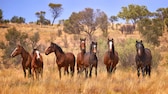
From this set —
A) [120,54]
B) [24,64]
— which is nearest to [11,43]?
[120,54]

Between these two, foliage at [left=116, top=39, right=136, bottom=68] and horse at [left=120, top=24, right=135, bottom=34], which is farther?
horse at [left=120, top=24, right=135, bottom=34]

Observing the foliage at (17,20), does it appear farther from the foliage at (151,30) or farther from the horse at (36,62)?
the horse at (36,62)

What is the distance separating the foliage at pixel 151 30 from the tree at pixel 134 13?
673 centimetres

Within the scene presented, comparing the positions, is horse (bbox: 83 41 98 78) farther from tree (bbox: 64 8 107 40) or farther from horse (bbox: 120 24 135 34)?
horse (bbox: 120 24 135 34)

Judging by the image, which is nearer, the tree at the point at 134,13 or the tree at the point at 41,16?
the tree at the point at 134,13

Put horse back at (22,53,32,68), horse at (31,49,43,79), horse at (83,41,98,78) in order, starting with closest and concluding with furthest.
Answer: horse at (31,49,43,79) < horse back at (22,53,32,68) < horse at (83,41,98,78)

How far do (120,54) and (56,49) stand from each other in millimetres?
10080

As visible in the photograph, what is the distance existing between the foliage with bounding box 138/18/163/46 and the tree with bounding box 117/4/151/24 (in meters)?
6.73

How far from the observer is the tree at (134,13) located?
58969 millimetres

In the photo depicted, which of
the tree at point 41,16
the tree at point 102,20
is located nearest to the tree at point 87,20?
the tree at point 102,20

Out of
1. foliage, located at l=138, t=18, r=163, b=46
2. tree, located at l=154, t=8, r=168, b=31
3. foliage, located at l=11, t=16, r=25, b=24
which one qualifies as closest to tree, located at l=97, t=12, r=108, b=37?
foliage, located at l=138, t=18, r=163, b=46

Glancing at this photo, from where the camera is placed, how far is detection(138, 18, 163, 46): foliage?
43.9 m

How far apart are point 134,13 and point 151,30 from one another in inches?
590

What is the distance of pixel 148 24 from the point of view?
158 ft
